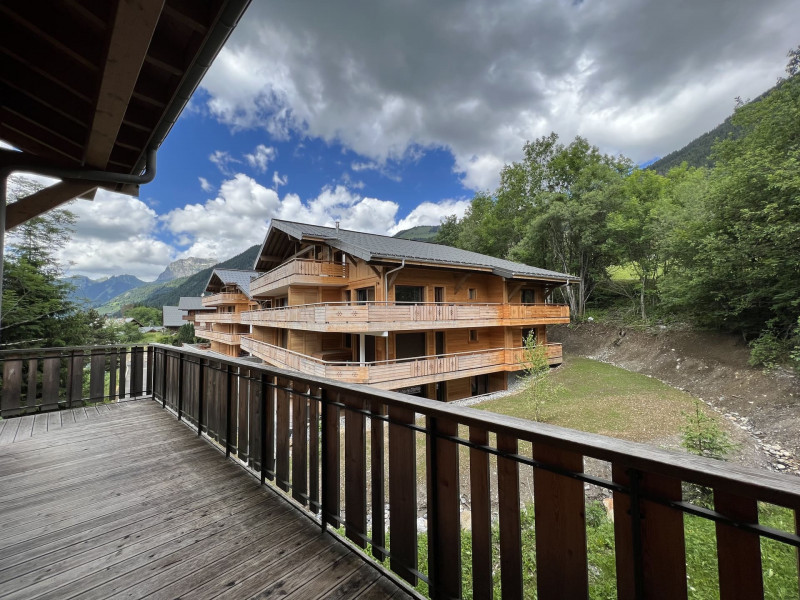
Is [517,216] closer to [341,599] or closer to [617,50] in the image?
[617,50]

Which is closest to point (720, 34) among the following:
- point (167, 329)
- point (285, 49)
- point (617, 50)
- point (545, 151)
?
point (617, 50)

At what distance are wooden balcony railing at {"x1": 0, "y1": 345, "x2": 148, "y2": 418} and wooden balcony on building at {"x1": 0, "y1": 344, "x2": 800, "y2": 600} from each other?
2.05 feet

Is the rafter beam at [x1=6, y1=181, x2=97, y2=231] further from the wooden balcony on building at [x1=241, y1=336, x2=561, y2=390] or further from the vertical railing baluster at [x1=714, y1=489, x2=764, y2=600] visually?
the wooden balcony on building at [x1=241, y1=336, x2=561, y2=390]

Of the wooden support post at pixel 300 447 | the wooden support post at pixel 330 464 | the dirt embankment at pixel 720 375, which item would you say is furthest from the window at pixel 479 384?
the wooden support post at pixel 330 464

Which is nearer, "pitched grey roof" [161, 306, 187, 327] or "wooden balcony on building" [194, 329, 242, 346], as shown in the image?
"wooden balcony on building" [194, 329, 242, 346]

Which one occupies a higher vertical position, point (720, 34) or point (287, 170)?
point (287, 170)

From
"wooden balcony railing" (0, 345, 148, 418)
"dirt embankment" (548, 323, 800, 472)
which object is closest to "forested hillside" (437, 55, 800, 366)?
"dirt embankment" (548, 323, 800, 472)

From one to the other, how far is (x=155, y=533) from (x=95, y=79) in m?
3.27

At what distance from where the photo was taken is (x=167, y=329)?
4853cm

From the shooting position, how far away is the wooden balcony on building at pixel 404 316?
34.5 feet

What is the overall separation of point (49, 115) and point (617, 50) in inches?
642

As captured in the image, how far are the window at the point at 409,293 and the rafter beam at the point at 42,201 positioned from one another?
9.94m

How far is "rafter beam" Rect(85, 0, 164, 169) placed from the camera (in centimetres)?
149

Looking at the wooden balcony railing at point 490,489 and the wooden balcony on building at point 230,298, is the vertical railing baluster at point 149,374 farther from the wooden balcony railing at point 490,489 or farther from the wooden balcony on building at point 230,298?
the wooden balcony on building at point 230,298
